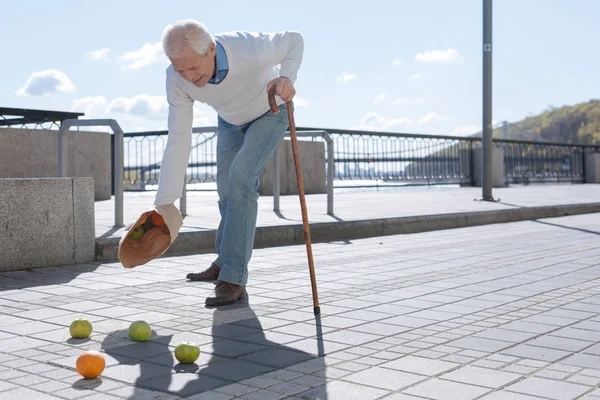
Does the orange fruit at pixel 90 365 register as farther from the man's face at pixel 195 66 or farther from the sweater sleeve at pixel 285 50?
the sweater sleeve at pixel 285 50

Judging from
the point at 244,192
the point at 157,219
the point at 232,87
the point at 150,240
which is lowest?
the point at 150,240

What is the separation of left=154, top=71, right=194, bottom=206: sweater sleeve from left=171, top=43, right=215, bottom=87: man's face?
0.33m

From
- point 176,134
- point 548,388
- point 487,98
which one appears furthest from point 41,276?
point 487,98

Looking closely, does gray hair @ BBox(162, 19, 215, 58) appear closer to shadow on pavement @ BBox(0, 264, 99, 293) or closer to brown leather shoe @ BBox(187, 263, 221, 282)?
brown leather shoe @ BBox(187, 263, 221, 282)

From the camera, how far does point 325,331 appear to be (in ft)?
13.3

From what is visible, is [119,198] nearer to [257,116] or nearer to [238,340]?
[257,116]

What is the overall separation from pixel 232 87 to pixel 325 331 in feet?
5.08

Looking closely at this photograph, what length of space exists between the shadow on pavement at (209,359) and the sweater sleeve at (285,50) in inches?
58.5

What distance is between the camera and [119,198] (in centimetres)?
789

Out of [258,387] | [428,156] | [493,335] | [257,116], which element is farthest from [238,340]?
[428,156]

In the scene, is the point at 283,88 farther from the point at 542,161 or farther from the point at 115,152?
the point at 542,161

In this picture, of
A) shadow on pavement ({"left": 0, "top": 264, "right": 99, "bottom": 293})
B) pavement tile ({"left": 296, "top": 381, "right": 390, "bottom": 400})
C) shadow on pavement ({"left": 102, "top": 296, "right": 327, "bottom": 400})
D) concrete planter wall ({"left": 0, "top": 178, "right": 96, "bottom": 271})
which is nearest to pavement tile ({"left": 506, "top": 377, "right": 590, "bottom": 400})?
pavement tile ({"left": 296, "top": 381, "right": 390, "bottom": 400})

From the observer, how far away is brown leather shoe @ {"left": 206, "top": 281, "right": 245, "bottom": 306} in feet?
15.7

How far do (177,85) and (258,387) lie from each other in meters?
2.22
